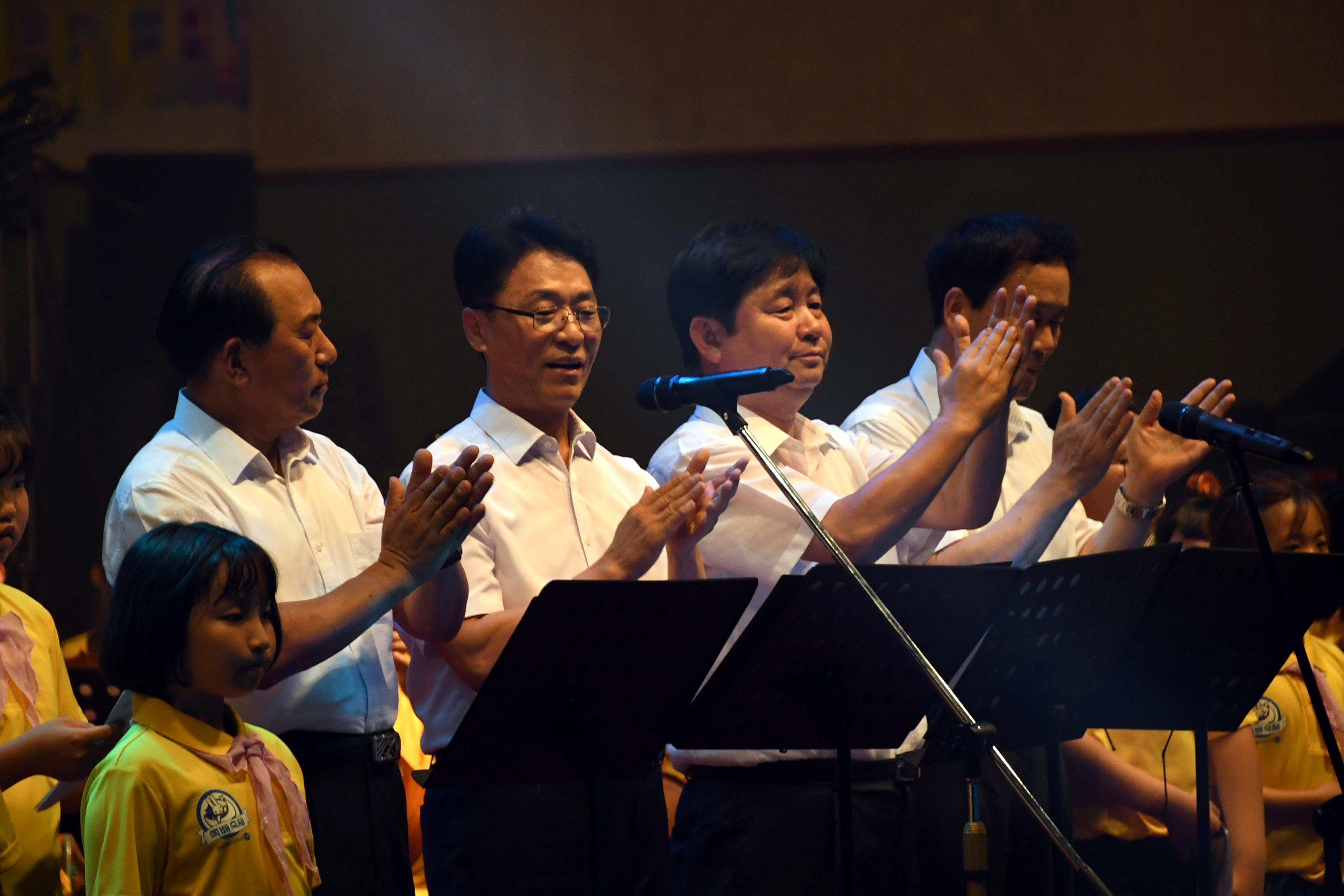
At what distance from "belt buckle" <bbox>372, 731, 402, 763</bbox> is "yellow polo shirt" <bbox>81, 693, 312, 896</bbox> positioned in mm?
257

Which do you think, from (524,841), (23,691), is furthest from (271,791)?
(23,691)

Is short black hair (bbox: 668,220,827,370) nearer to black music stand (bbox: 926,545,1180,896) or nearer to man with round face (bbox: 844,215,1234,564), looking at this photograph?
man with round face (bbox: 844,215,1234,564)

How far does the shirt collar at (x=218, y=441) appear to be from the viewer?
2.28m

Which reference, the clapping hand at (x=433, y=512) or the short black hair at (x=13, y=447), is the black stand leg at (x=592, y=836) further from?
the short black hair at (x=13, y=447)

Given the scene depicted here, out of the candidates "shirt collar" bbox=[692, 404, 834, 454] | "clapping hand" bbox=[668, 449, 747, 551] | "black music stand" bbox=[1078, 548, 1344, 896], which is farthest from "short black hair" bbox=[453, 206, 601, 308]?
"black music stand" bbox=[1078, 548, 1344, 896]

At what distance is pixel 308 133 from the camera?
5.19 m

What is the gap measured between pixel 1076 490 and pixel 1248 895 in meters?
1.07

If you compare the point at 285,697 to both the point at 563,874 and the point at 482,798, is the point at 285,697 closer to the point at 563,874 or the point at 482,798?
the point at 482,798

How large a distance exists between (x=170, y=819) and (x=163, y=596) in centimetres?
30

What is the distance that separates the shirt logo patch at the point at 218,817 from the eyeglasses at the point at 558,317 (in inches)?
39.2

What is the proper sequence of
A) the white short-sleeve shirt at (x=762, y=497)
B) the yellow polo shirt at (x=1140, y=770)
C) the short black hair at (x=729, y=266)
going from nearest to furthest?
the white short-sleeve shirt at (x=762, y=497) → the short black hair at (x=729, y=266) → the yellow polo shirt at (x=1140, y=770)

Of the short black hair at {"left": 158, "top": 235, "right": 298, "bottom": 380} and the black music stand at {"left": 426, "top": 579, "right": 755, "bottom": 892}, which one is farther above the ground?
the short black hair at {"left": 158, "top": 235, "right": 298, "bottom": 380}

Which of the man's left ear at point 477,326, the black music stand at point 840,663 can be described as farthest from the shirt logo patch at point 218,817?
the man's left ear at point 477,326

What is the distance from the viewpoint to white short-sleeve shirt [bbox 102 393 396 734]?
219 cm
